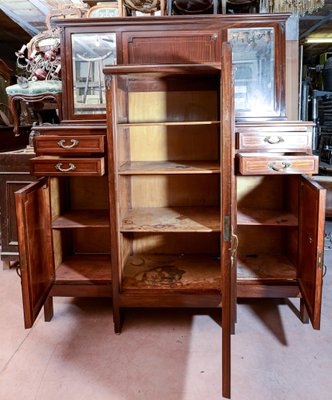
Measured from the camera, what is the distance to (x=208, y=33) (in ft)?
7.66

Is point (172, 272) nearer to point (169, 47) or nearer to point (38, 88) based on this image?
point (169, 47)

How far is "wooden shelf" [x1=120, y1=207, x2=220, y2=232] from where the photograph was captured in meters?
2.16

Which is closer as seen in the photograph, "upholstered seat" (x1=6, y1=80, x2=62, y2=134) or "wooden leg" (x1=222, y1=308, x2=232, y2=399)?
"wooden leg" (x1=222, y1=308, x2=232, y2=399)

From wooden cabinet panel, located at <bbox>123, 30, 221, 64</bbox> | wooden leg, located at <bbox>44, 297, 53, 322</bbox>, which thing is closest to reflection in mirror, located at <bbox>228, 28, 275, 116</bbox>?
wooden cabinet panel, located at <bbox>123, 30, 221, 64</bbox>

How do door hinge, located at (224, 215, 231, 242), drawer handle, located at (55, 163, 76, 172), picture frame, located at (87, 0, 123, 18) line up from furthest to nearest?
picture frame, located at (87, 0, 123, 18) → drawer handle, located at (55, 163, 76, 172) → door hinge, located at (224, 215, 231, 242)

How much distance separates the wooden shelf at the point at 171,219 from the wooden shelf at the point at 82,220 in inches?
5.6

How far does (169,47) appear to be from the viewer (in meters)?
2.37

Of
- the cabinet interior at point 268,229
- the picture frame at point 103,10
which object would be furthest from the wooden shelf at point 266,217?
the picture frame at point 103,10

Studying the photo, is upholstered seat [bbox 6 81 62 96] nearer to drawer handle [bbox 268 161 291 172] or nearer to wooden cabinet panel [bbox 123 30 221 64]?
wooden cabinet panel [bbox 123 30 221 64]

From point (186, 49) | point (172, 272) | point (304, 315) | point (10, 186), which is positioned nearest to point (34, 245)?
point (172, 272)

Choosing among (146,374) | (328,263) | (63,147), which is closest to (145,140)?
(63,147)

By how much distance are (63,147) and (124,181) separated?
0.40 metres

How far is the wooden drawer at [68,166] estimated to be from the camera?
2.12 m

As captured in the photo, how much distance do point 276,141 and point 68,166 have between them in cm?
112
